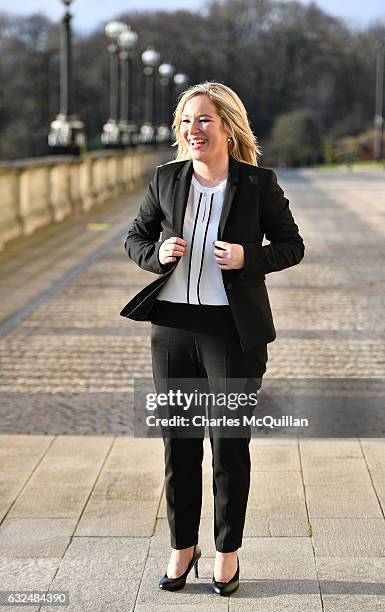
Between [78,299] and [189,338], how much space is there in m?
8.47

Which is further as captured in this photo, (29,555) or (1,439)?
(1,439)

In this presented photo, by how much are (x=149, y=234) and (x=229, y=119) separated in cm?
54

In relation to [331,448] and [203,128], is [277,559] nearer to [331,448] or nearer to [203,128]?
[203,128]

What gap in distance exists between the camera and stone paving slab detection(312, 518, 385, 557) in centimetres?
508

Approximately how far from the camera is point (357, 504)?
5773mm

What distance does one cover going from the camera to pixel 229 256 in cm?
431

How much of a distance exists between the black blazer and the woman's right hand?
0.17 ft

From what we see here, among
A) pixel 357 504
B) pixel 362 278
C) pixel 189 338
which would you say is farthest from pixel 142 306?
pixel 362 278

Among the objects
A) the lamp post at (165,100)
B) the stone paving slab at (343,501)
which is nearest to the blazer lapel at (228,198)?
the stone paving slab at (343,501)

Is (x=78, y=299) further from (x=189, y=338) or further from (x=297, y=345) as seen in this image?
(x=189, y=338)

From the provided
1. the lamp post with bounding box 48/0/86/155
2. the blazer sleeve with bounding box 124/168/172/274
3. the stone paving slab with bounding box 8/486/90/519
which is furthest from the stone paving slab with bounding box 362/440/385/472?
the lamp post with bounding box 48/0/86/155

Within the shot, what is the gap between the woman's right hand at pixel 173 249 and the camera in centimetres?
433
